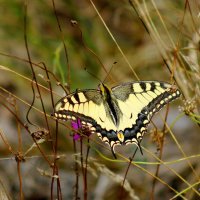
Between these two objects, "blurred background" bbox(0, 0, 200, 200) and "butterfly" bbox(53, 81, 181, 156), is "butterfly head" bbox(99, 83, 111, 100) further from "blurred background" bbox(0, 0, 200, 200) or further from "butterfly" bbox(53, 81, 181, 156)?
"blurred background" bbox(0, 0, 200, 200)

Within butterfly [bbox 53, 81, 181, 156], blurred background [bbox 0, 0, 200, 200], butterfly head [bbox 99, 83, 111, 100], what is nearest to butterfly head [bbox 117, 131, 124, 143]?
butterfly [bbox 53, 81, 181, 156]

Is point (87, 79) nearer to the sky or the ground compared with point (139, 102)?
nearer to the sky

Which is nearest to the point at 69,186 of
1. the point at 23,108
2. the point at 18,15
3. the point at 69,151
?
the point at 69,151

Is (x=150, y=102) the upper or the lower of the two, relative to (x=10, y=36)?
lower

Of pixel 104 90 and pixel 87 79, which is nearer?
pixel 104 90

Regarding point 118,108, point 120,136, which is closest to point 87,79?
point 118,108

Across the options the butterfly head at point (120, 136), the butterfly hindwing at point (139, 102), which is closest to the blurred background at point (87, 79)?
the butterfly hindwing at point (139, 102)

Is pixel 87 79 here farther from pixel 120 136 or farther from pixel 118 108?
pixel 120 136

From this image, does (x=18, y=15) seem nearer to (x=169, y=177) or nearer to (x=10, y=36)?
(x=10, y=36)
